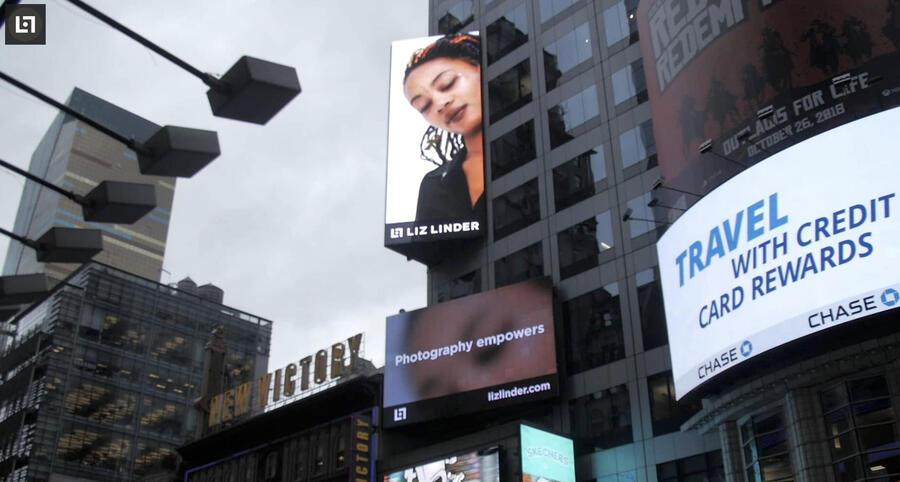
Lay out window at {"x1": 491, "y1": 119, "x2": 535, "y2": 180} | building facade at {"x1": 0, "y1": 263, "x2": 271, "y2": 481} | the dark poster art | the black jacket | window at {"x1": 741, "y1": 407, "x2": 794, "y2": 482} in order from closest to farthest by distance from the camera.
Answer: window at {"x1": 741, "y1": 407, "x2": 794, "y2": 482}, the dark poster art, window at {"x1": 491, "y1": 119, "x2": 535, "y2": 180}, the black jacket, building facade at {"x1": 0, "y1": 263, "x2": 271, "y2": 481}

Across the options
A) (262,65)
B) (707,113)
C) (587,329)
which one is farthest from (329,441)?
(262,65)

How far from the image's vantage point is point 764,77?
40.4 m

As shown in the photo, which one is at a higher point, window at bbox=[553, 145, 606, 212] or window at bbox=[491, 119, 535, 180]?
window at bbox=[491, 119, 535, 180]

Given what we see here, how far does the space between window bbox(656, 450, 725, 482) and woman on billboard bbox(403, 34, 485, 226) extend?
21.1 meters

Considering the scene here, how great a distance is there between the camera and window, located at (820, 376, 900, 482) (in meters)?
31.7

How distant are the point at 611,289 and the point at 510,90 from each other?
18.2 m

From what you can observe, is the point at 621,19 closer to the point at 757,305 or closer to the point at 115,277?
the point at 757,305

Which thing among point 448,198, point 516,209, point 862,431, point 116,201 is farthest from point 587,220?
point 116,201

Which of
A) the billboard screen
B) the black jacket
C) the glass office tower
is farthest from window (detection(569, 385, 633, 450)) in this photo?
the black jacket

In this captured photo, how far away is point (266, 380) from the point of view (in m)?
66.2

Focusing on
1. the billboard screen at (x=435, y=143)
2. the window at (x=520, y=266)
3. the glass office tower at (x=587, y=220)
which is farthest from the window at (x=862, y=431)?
the billboard screen at (x=435, y=143)

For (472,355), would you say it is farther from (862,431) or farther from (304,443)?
(862,431)

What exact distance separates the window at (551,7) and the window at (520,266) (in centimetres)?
1609

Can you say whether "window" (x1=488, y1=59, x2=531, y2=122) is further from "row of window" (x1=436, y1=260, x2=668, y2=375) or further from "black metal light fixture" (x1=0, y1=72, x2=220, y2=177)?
"black metal light fixture" (x1=0, y1=72, x2=220, y2=177)
